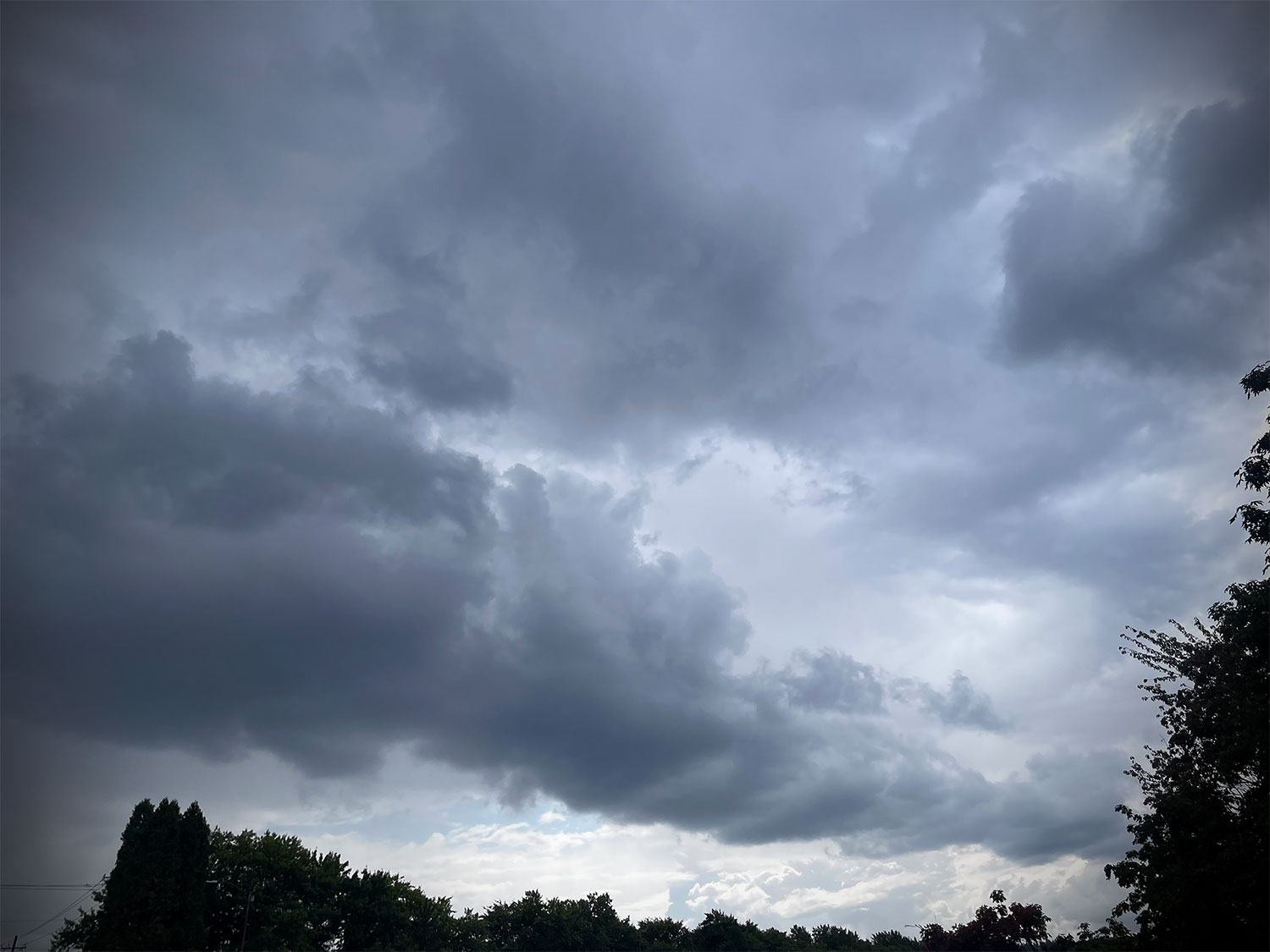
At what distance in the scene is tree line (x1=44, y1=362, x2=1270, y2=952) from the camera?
38250mm

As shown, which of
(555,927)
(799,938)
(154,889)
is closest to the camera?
(154,889)

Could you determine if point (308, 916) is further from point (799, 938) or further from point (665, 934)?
point (799, 938)

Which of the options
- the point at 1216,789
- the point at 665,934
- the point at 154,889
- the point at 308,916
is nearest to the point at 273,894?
the point at 308,916

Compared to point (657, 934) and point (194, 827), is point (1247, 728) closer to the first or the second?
point (194, 827)

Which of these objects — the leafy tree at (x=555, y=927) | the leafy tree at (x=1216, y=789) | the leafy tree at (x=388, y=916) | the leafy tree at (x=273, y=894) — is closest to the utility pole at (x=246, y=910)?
the leafy tree at (x=273, y=894)

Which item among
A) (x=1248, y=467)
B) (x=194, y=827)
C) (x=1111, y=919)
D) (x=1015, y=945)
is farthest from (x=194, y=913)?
(x=1015, y=945)

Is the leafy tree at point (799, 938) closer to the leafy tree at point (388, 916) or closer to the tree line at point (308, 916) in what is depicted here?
the tree line at point (308, 916)

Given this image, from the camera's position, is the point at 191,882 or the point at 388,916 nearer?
the point at 191,882

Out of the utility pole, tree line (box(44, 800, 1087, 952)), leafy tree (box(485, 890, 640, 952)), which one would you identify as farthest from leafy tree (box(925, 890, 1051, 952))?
the utility pole

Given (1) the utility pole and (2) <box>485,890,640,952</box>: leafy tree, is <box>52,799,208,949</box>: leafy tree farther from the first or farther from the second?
(2) <box>485,890,640,952</box>: leafy tree

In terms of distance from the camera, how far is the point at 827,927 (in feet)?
438

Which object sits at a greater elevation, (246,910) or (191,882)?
(191,882)

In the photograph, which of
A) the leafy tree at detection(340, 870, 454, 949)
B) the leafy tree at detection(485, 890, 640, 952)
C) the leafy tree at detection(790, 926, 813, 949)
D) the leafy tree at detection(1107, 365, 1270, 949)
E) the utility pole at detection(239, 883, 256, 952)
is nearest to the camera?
the leafy tree at detection(1107, 365, 1270, 949)

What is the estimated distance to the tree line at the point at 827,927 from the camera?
125ft
